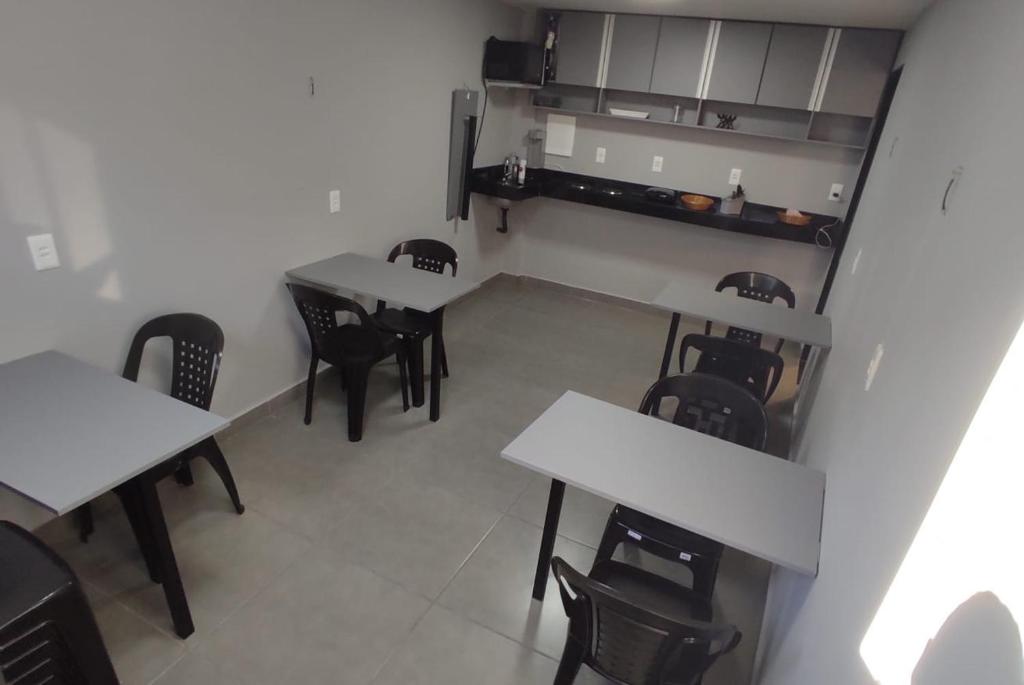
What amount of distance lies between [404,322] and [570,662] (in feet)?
6.94

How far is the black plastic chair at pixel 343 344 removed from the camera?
2711 millimetres

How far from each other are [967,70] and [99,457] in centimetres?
268

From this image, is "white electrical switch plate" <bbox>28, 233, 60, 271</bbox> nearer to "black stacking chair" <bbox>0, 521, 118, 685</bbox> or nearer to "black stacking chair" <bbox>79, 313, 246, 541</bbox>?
"black stacking chair" <bbox>79, 313, 246, 541</bbox>

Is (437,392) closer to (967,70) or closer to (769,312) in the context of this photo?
(769,312)

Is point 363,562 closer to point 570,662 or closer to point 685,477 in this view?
point 570,662

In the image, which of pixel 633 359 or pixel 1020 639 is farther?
pixel 633 359

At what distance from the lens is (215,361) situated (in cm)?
222

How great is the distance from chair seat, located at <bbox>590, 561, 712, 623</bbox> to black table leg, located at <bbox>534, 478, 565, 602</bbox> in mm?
219

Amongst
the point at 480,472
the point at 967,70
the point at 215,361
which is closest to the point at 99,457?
the point at 215,361

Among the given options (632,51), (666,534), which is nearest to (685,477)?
(666,534)

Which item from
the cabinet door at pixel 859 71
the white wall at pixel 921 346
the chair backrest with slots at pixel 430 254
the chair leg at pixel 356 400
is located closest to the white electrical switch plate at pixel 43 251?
the chair leg at pixel 356 400

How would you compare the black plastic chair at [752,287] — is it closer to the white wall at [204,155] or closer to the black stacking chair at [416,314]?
the black stacking chair at [416,314]

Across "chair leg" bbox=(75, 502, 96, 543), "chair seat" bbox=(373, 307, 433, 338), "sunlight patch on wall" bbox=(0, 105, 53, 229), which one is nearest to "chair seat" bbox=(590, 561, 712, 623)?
"chair seat" bbox=(373, 307, 433, 338)

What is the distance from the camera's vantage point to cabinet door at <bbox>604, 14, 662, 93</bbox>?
4.23m
